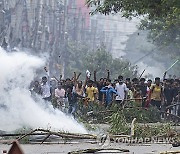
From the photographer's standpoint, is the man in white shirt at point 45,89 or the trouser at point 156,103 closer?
the man in white shirt at point 45,89

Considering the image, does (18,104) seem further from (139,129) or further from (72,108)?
(72,108)

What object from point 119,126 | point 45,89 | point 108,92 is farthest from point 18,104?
point 108,92

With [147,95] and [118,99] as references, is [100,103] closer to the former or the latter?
[118,99]

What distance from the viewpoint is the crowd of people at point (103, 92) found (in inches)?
622

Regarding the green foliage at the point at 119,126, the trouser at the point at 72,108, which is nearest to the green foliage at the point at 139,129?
the green foliage at the point at 119,126

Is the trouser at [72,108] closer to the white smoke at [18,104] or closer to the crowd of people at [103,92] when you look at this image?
the crowd of people at [103,92]

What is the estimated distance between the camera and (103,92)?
16.6 metres

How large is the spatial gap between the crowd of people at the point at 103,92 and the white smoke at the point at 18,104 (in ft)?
8.05

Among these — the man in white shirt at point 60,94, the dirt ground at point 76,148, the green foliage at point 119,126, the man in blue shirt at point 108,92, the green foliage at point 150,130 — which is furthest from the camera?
the man in blue shirt at point 108,92

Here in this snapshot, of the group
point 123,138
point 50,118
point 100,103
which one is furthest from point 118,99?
point 123,138

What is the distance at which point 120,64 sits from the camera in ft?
126

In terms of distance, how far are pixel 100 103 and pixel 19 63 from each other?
4103 millimetres

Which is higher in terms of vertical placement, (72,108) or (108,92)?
(108,92)

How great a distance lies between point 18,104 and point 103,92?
4.70 metres
